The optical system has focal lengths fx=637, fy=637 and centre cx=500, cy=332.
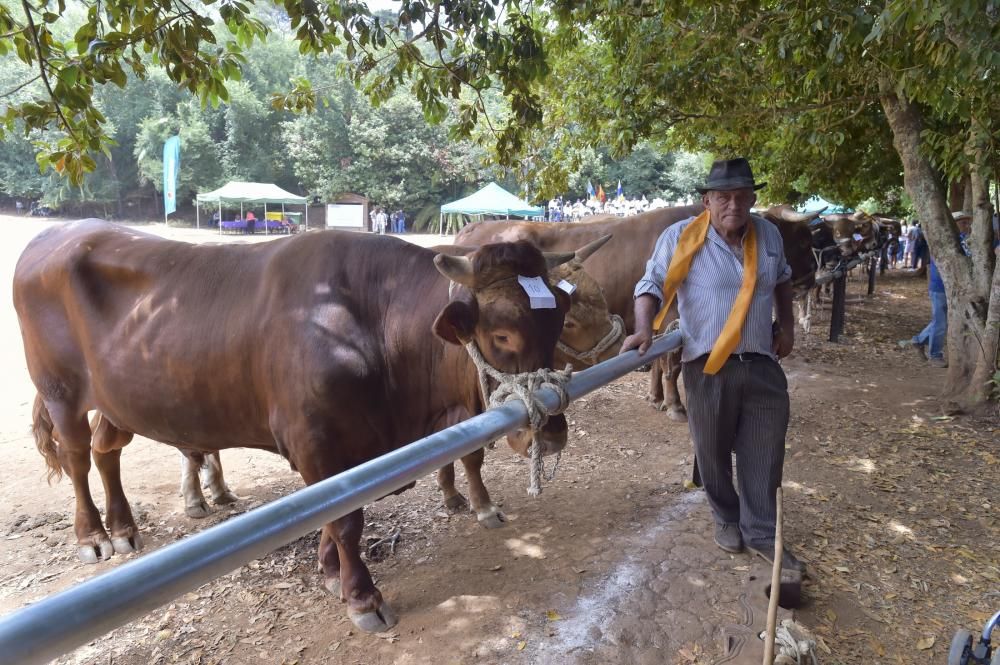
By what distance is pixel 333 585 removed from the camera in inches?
146

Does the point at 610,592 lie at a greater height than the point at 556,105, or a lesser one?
lesser

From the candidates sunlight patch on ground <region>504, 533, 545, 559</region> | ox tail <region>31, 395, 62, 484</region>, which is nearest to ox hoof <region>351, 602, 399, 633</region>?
sunlight patch on ground <region>504, 533, 545, 559</region>

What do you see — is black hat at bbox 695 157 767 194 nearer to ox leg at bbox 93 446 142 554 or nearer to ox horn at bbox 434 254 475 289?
ox horn at bbox 434 254 475 289

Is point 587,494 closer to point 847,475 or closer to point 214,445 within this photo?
point 847,475

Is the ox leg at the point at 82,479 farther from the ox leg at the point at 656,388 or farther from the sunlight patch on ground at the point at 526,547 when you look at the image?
the ox leg at the point at 656,388

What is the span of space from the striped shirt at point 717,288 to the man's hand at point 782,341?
25 centimetres

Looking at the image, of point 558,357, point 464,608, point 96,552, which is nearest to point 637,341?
point 464,608

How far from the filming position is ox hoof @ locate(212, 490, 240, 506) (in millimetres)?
5027

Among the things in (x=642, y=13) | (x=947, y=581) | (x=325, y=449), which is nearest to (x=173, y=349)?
(x=325, y=449)

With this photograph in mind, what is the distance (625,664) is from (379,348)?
78.7 inches

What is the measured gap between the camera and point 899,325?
12.8 meters

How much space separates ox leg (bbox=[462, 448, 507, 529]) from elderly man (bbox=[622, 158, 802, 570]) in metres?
1.58

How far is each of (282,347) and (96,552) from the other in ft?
7.46

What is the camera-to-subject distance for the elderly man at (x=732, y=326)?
345 cm
